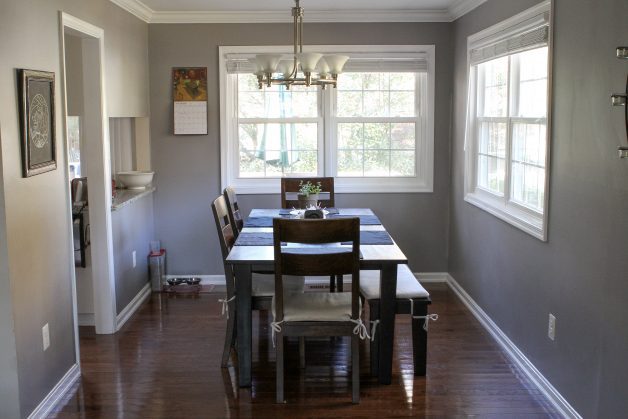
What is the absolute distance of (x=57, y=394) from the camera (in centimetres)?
357

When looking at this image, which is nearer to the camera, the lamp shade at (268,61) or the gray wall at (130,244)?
the lamp shade at (268,61)

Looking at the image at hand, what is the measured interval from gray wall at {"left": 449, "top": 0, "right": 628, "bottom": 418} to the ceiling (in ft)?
4.46

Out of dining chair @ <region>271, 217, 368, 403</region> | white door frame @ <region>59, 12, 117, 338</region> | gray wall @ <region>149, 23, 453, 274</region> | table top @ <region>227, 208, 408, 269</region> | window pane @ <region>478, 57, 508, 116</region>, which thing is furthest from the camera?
gray wall @ <region>149, 23, 453, 274</region>

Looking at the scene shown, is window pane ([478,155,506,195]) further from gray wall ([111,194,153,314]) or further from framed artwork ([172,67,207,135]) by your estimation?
gray wall ([111,194,153,314])

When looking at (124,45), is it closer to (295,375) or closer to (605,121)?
(295,375)

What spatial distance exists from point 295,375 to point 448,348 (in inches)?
41.5

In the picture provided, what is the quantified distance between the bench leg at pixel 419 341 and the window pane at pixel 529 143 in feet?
3.50

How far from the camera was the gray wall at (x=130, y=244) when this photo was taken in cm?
485

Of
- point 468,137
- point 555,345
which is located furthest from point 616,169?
point 468,137

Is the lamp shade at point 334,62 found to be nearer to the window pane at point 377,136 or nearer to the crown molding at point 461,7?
the crown molding at point 461,7

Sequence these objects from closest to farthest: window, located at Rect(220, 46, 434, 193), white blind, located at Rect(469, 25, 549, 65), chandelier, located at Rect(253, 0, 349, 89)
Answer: white blind, located at Rect(469, 25, 549, 65) < chandelier, located at Rect(253, 0, 349, 89) < window, located at Rect(220, 46, 434, 193)

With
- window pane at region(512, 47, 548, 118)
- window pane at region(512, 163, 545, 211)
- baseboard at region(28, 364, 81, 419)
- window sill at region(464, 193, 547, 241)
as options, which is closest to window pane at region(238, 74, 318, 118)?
window sill at region(464, 193, 547, 241)

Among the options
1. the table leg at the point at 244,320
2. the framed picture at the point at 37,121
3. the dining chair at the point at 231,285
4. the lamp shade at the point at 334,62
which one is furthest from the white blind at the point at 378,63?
the table leg at the point at 244,320

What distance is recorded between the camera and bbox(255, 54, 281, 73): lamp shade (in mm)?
3938
